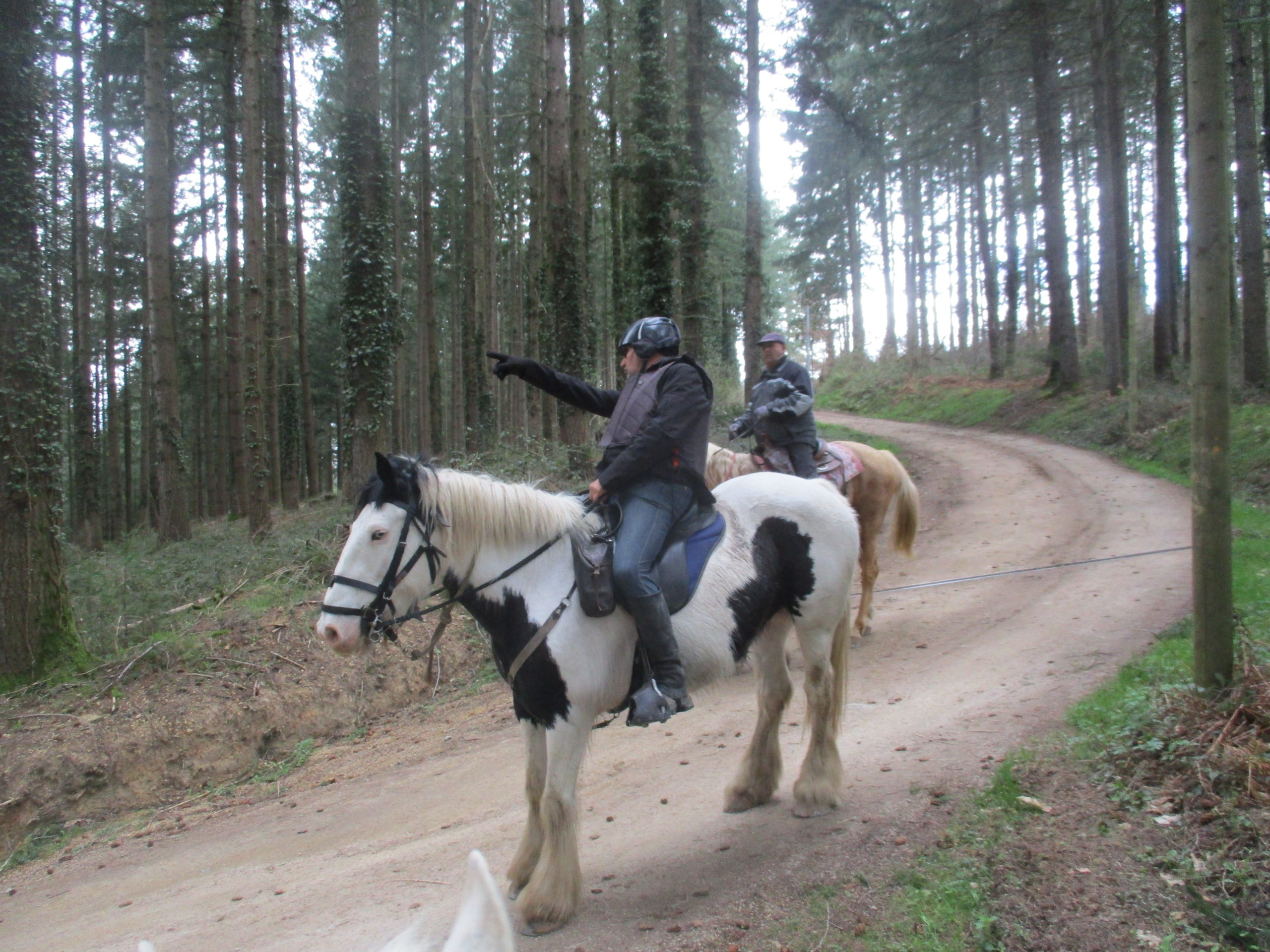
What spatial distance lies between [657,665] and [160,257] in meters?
13.3

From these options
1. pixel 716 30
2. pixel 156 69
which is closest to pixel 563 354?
pixel 156 69

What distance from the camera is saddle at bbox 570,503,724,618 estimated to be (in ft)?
12.8

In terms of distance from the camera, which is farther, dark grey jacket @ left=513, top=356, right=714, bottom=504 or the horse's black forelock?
dark grey jacket @ left=513, top=356, right=714, bottom=504

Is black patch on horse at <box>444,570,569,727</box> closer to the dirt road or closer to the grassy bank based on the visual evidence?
the dirt road

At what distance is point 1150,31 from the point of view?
716 inches

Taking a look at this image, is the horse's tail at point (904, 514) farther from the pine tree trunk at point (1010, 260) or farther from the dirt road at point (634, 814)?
the pine tree trunk at point (1010, 260)

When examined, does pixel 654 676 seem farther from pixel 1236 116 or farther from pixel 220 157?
pixel 220 157

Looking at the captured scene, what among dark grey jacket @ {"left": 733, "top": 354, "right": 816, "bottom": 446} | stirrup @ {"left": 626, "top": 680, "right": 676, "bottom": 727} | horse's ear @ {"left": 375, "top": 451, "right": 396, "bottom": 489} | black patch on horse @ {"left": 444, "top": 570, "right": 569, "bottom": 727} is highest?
dark grey jacket @ {"left": 733, "top": 354, "right": 816, "bottom": 446}

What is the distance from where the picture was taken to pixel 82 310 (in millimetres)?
18172

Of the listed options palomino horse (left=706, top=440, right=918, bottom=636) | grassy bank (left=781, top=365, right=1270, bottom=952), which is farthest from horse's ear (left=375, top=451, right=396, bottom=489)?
palomino horse (left=706, top=440, right=918, bottom=636)

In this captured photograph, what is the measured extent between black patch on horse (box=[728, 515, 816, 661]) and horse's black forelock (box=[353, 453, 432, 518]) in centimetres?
176

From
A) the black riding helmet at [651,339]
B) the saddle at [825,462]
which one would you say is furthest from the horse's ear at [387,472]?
the saddle at [825,462]

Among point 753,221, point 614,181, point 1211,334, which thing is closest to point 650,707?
point 1211,334

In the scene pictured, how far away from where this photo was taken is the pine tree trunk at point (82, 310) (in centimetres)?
1764
